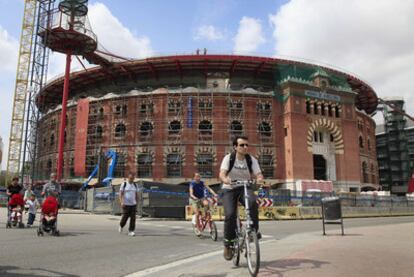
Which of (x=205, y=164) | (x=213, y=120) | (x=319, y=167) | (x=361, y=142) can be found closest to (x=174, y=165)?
(x=205, y=164)

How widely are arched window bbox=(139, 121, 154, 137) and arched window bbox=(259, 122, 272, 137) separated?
12.2m

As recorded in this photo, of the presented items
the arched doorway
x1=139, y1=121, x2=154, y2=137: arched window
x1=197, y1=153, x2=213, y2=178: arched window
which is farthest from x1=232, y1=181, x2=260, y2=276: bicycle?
the arched doorway

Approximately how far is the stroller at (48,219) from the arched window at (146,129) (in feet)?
102

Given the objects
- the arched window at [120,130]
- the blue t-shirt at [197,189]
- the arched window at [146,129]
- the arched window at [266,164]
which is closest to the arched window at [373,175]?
the arched window at [266,164]

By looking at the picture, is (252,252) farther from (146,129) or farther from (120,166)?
(146,129)

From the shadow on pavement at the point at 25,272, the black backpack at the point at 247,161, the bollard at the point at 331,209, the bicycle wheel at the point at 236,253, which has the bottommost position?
the shadow on pavement at the point at 25,272

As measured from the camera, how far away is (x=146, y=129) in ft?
141

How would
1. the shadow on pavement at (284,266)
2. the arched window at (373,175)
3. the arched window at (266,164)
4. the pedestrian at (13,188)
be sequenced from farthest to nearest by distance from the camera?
the arched window at (373,175) < the arched window at (266,164) < the pedestrian at (13,188) < the shadow on pavement at (284,266)

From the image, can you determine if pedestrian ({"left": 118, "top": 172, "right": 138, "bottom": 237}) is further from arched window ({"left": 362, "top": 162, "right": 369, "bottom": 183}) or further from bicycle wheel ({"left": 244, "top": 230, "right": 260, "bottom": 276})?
arched window ({"left": 362, "top": 162, "right": 369, "bottom": 183})

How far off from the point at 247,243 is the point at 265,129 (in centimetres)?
3839

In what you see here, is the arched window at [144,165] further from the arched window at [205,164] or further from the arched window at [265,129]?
the arched window at [265,129]

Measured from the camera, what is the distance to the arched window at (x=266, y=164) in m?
41.2

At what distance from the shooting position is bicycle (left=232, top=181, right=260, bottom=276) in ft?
16.1

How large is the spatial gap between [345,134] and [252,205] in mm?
42817
